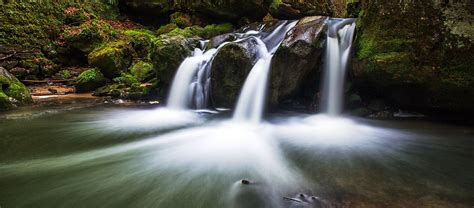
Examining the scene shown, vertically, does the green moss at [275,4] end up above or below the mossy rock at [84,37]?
above

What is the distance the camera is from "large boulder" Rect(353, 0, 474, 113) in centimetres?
490

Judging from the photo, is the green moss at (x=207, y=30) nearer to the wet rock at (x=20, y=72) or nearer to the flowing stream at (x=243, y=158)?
the flowing stream at (x=243, y=158)

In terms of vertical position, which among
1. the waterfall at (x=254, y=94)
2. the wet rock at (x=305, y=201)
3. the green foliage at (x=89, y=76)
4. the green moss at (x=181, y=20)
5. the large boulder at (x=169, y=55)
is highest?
the green moss at (x=181, y=20)

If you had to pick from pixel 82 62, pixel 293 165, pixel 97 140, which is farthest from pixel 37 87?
pixel 293 165

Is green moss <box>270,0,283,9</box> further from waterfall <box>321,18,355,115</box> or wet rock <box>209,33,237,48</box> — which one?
waterfall <box>321,18,355,115</box>

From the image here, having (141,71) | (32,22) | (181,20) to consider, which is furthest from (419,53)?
(32,22)

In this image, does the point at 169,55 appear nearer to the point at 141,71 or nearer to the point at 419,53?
the point at 141,71

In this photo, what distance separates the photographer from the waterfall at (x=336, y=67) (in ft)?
20.8

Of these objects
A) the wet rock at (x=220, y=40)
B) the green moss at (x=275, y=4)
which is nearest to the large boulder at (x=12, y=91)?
the wet rock at (x=220, y=40)

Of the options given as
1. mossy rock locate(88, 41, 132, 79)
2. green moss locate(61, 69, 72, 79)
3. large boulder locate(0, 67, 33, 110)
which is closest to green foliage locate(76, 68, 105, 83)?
mossy rock locate(88, 41, 132, 79)

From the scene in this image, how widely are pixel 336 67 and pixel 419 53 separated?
64.8 inches

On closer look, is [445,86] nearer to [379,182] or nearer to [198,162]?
[379,182]

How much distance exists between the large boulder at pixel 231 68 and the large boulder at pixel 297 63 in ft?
2.71

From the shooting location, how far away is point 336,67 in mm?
6363
